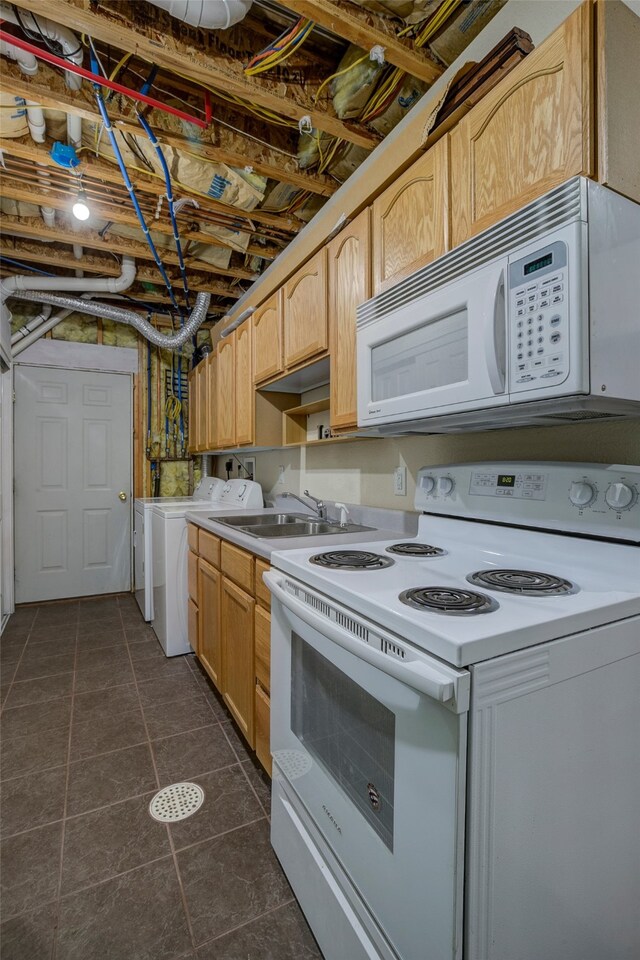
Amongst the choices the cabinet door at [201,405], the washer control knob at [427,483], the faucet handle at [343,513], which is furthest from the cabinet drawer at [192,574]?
the washer control knob at [427,483]

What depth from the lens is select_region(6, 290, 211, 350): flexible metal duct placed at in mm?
3557

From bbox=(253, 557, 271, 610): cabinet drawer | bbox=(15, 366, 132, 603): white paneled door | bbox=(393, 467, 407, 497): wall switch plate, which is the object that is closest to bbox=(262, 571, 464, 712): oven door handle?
bbox=(253, 557, 271, 610): cabinet drawer

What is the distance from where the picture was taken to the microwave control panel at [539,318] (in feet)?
2.84

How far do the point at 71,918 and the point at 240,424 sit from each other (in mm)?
2309

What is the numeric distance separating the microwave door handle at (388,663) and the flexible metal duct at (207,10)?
1813 millimetres

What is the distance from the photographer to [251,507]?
3025mm

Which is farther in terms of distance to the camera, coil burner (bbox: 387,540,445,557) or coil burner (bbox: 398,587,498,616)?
coil burner (bbox: 387,540,445,557)

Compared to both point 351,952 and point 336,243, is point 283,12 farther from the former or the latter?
point 351,952

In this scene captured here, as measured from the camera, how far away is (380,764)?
881 mm

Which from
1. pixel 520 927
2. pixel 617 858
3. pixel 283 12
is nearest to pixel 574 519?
pixel 617 858

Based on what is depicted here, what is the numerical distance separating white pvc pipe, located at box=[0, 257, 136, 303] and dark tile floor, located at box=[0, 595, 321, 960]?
9.13ft

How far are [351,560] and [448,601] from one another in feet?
1.41

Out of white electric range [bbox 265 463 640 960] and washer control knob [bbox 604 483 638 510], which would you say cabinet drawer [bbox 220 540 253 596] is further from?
washer control knob [bbox 604 483 638 510]

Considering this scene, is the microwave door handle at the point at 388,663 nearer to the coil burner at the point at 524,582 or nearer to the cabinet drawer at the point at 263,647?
the coil burner at the point at 524,582
